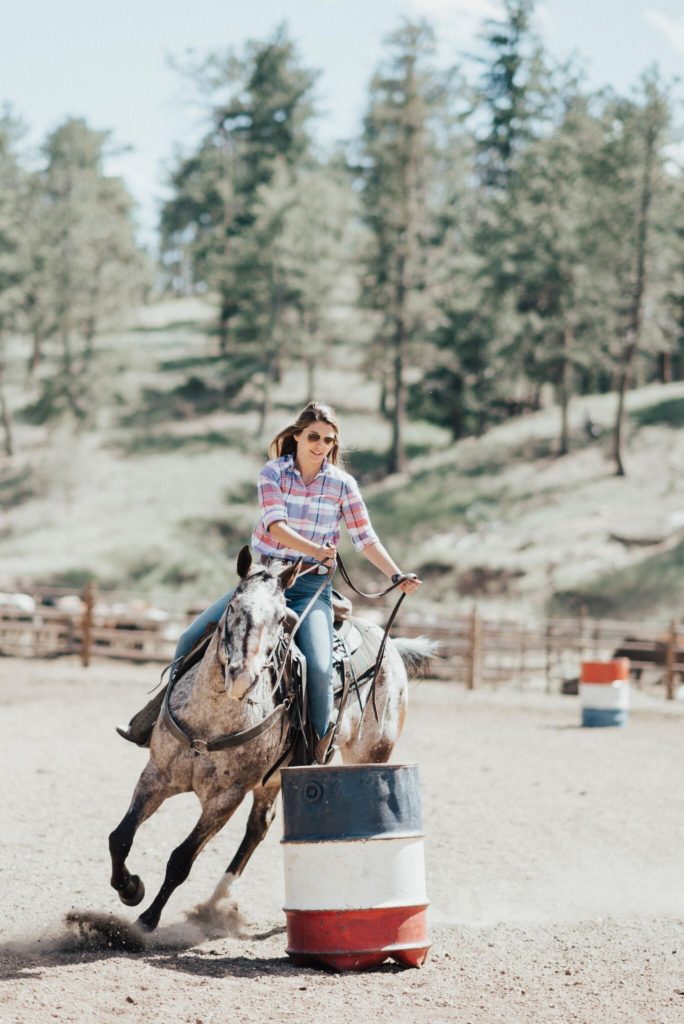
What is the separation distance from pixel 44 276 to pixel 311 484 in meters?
48.2

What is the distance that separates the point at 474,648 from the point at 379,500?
2157 cm

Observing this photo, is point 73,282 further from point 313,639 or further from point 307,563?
point 313,639

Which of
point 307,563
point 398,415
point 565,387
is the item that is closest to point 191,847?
point 307,563

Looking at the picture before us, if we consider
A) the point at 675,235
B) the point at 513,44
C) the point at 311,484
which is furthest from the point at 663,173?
the point at 311,484

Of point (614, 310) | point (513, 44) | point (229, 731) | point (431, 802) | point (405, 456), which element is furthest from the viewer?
point (513, 44)

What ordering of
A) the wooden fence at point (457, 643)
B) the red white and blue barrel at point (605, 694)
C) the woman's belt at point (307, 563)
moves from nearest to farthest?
1. the woman's belt at point (307, 563)
2. the red white and blue barrel at point (605, 694)
3. the wooden fence at point (457, 643)

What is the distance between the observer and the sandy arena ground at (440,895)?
16.5ft

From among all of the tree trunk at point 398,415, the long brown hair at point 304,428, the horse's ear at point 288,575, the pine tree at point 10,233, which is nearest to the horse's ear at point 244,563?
the horse's ear at point 288,575

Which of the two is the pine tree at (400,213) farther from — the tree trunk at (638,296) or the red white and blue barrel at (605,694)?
the red white and blue barrel at (605,694)

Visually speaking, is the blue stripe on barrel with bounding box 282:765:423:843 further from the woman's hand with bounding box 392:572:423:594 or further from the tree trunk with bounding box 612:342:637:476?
the tree trunk with bounding box 612:342:637:476

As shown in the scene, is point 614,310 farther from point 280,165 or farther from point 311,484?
point 311,484

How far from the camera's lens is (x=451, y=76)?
64250mm

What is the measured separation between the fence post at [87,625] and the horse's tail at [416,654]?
15.3m

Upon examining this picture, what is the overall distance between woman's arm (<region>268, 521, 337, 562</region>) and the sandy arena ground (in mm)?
1866
